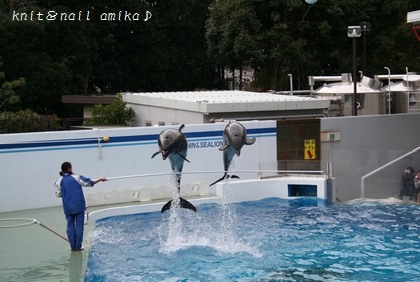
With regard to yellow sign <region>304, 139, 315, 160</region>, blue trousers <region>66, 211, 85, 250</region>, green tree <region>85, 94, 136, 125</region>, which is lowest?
blue trousers <region>66, 211, 85, 250</region>

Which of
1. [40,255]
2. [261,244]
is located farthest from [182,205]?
[40,255]

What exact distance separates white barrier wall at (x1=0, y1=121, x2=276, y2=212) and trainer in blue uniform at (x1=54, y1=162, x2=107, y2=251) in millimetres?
3388

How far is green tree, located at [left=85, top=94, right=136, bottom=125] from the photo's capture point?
1875 centimetres

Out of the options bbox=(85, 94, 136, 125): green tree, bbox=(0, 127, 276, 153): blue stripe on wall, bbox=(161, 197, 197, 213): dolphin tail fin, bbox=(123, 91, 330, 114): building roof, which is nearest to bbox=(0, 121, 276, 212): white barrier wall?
bbox=(0, 127, 276, 153): blue stripe on wall

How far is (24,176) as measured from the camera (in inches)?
555

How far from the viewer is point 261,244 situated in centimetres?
1175

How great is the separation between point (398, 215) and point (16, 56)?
Result: 22833mm

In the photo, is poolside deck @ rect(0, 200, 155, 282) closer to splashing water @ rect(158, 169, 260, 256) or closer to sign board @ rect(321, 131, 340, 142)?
splashing water @ rect(158, 169, 260, 256)

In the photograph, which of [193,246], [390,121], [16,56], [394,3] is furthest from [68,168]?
[394,3]

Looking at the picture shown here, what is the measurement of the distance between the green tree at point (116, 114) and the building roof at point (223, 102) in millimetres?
379

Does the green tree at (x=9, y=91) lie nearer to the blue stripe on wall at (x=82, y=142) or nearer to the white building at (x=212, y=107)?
the white building at (x=212, y=107)

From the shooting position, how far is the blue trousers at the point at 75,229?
1041cm

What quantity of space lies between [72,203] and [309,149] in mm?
9147

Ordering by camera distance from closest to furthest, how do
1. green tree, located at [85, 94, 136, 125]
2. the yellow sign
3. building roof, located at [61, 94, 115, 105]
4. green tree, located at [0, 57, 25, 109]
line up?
the yellow sign < green tree, located at [85, 94, 136, 125] < building roof, located at [61, 94, 115, 105] < green tree, located at [0, 57, 25, 109]
